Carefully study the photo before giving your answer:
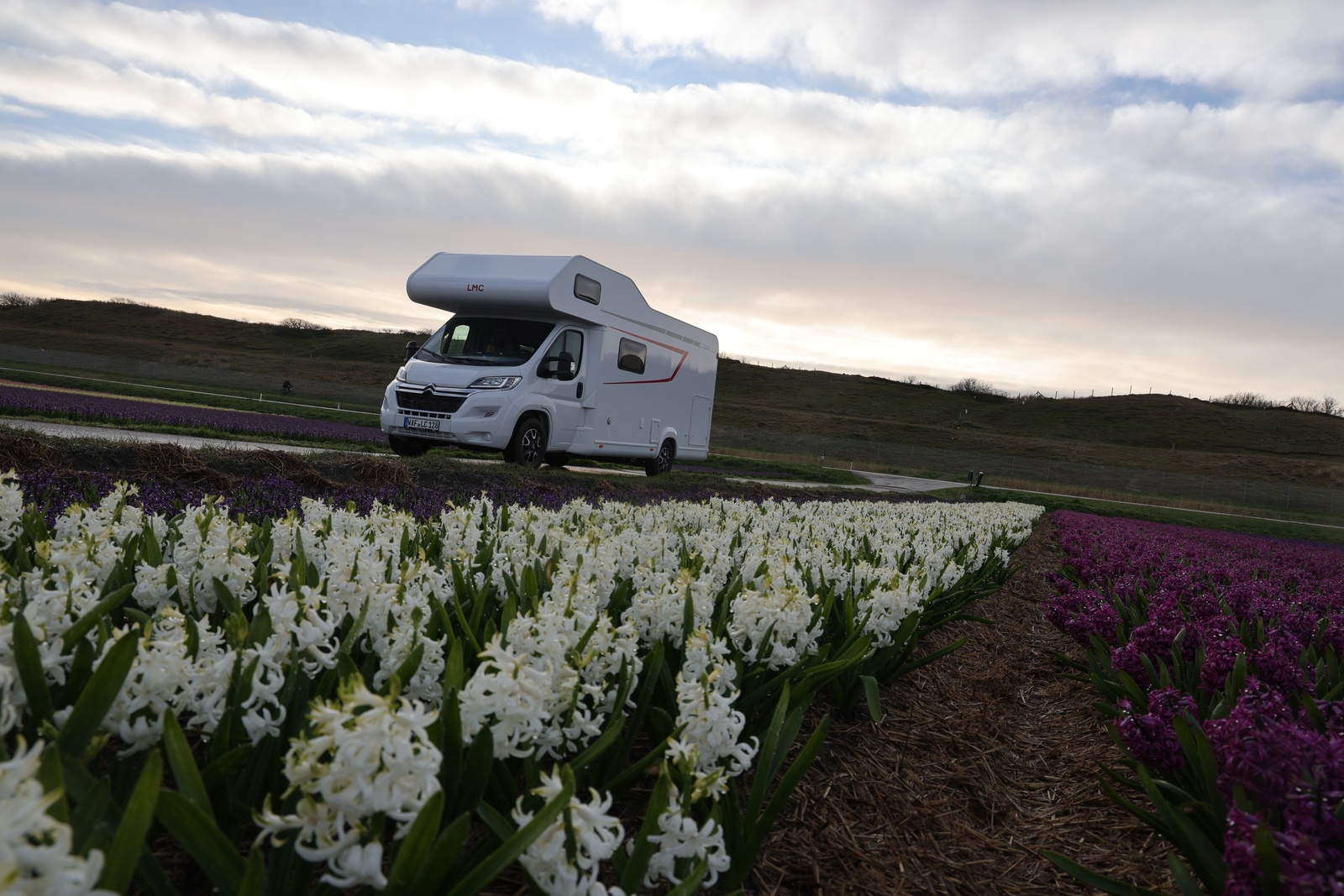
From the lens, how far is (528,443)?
44.5ft

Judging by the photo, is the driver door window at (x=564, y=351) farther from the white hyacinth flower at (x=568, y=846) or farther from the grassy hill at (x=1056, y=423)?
the grassy hill at (x=1056, y=423)

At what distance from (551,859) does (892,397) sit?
394 ft

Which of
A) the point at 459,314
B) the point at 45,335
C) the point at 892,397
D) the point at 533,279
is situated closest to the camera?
the point at 533,279

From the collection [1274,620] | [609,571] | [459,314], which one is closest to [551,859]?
[609,571]

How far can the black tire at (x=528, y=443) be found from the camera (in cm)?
1313

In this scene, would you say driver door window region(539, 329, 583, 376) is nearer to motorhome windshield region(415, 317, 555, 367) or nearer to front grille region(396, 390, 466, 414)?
motorhome windshield region(415, 317, 555, 367)

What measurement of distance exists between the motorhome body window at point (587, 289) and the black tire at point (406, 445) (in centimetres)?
360

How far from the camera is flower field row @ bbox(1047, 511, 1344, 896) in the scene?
1.78 meters

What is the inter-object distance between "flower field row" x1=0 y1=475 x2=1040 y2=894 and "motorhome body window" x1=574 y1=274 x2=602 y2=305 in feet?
34.5

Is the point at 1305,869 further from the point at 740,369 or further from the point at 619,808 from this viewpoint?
the point at 740,369

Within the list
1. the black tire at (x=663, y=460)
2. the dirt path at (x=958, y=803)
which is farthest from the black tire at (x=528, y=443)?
the dirt path at (x=958, y=803)

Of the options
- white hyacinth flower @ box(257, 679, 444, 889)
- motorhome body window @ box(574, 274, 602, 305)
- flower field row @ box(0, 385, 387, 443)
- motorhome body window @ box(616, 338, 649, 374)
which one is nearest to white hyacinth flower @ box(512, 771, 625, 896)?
white hyacinth flower @ box(257, 679, 444, 889)

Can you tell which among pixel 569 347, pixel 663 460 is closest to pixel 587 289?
pixel 569 347

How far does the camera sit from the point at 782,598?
3.02 metres
